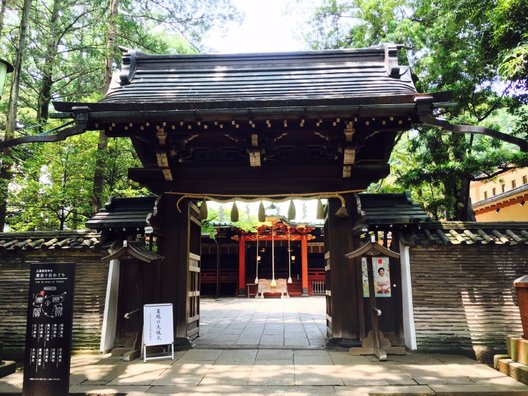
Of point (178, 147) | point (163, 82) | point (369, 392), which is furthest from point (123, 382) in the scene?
point (163, 82)

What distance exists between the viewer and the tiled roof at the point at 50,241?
7.13m

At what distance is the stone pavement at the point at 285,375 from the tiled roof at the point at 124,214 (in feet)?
7.77

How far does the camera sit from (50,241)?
290 inches

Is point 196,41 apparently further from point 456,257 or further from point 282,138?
point 456,257

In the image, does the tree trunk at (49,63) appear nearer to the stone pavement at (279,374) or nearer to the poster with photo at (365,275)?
the stone pavement at (279,374)

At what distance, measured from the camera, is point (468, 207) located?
1264 cm

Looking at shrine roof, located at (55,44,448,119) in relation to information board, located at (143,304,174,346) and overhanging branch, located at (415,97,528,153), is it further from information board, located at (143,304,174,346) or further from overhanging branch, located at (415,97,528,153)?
information board, located at (143,304,174,346)

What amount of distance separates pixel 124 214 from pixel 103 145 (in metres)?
4.75

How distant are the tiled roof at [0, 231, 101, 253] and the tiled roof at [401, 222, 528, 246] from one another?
607 cm

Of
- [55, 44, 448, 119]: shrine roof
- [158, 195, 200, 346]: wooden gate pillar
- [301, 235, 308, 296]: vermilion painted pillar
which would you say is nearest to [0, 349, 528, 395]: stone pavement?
[158, 195, 200, 346]: wooden gate pillar

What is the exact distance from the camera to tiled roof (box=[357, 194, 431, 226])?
6648 millimetres

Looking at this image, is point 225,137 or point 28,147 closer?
point 225,137

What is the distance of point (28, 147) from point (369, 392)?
11.3 metres

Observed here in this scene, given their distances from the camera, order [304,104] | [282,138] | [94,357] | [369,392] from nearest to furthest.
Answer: [369,392]
[304,104]
[94,357]
[282,138]
